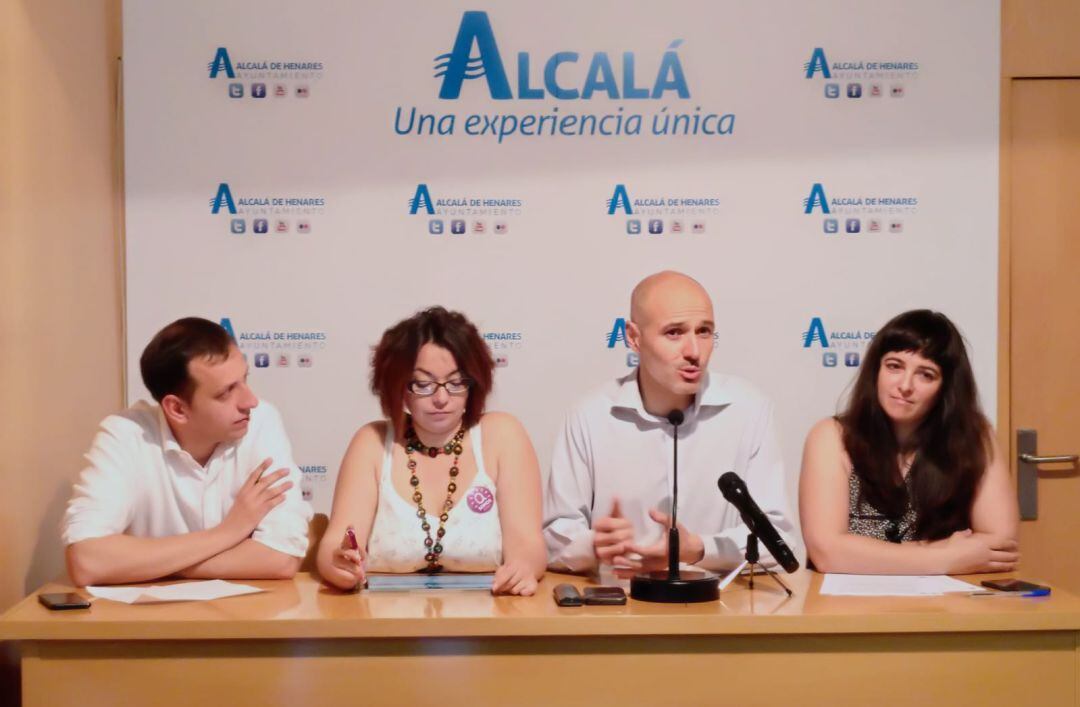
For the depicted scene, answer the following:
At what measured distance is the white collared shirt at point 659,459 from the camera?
3094 mm

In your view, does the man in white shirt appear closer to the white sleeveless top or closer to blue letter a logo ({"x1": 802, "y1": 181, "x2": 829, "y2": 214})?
the white sleeveless top

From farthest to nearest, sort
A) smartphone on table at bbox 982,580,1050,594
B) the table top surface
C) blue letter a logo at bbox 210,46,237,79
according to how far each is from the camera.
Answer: blue letter a logo at bbox 210,46,237,79 → smartphone on table at bbox 982,580,1050,594 → the table top surface

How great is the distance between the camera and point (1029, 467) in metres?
4.26

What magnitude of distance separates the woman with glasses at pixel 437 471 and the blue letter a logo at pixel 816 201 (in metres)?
1.73

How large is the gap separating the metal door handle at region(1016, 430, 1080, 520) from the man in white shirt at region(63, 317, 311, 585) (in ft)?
8.69

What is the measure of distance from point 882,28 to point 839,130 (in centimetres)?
39

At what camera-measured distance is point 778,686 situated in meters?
2.38

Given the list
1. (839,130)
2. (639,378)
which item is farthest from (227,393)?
(839,130)

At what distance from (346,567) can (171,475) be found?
2.27 feet

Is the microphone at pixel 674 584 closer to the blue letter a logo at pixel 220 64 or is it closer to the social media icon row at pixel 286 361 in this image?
the social media icon row at pixel 286 361

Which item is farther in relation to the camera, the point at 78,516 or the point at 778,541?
the point at 78,516

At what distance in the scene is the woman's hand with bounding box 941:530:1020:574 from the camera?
111 inches

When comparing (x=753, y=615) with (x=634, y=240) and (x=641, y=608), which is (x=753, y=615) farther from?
(x=634, y=240)

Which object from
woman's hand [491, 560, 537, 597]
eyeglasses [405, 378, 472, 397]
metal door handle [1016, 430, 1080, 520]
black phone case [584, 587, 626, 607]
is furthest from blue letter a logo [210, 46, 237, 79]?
metal door handle [1016, 430, 1080, 520]
